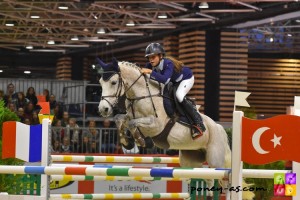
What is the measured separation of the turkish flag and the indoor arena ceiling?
1315 centimetres

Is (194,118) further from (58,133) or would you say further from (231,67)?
(231,67)

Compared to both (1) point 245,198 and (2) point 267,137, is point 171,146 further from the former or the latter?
(2) point 267,137

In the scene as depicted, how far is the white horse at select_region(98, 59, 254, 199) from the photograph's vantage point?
6730 mm

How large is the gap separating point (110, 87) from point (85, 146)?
633cm

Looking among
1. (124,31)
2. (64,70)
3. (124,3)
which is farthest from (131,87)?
(64,70)

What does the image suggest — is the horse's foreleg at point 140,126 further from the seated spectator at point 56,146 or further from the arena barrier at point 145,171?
the seated spectator at point 56,146

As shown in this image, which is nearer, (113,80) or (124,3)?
(113,80)

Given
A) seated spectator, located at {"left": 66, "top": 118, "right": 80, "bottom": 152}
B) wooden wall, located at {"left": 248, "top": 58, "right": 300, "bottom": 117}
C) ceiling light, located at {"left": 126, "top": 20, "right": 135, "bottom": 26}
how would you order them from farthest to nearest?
ceiling light, located at {"left": 126, "top": 20, "right": 135, "bottom": 26}, wooden wall, located at {"left": 248, "top": 58, "right": 300, "bottom": 117}, seated spectator, located at {"left": 66, "top": 118, "right": 80, "bottom": 152}

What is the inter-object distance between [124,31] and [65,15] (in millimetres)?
3484

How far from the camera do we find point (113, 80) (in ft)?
22.2

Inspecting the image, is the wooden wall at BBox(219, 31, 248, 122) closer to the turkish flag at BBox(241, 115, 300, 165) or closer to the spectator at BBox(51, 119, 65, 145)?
the spectator at BBox(51, 119, 65, 145)

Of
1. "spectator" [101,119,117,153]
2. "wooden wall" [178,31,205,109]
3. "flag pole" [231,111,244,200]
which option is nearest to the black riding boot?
"flag pole" [231,111,244,200]

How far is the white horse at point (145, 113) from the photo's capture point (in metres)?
6.73

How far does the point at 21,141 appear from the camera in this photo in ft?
16.9
